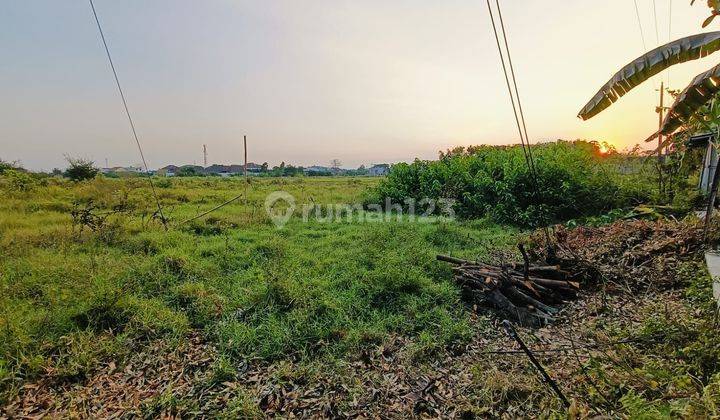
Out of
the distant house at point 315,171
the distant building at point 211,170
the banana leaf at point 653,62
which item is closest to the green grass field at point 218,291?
the banana leaf at point 653,62

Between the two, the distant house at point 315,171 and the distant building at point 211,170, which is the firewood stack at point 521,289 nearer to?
the distant building at point 211,170

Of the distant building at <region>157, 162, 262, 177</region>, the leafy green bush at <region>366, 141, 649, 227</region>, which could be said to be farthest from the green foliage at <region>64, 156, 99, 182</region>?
the leafy green bush at <region>366, 141, 649, 227</region>

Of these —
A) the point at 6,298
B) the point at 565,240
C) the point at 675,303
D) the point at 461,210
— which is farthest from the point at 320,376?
the point at 461,210

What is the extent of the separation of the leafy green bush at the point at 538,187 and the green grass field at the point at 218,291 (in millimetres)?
2075

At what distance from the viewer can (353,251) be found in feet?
18.6

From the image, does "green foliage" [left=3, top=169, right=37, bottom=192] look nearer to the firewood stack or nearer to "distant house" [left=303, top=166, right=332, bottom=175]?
the firewood stack

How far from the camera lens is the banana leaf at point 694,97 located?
3.31 meters

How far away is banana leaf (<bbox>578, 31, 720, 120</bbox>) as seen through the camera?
3425 mm

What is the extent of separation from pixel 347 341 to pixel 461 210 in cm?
748

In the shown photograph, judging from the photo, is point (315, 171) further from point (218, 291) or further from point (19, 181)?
point (218, 291)

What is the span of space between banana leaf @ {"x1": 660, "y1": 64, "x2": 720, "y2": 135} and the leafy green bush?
3.45 m

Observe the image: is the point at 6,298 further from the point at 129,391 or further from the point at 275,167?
the point at 275,167

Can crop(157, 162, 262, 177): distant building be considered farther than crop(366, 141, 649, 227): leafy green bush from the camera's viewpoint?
Yes

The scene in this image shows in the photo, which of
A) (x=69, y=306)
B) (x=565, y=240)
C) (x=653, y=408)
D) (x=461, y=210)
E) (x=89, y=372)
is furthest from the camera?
(x=461, y=210)
